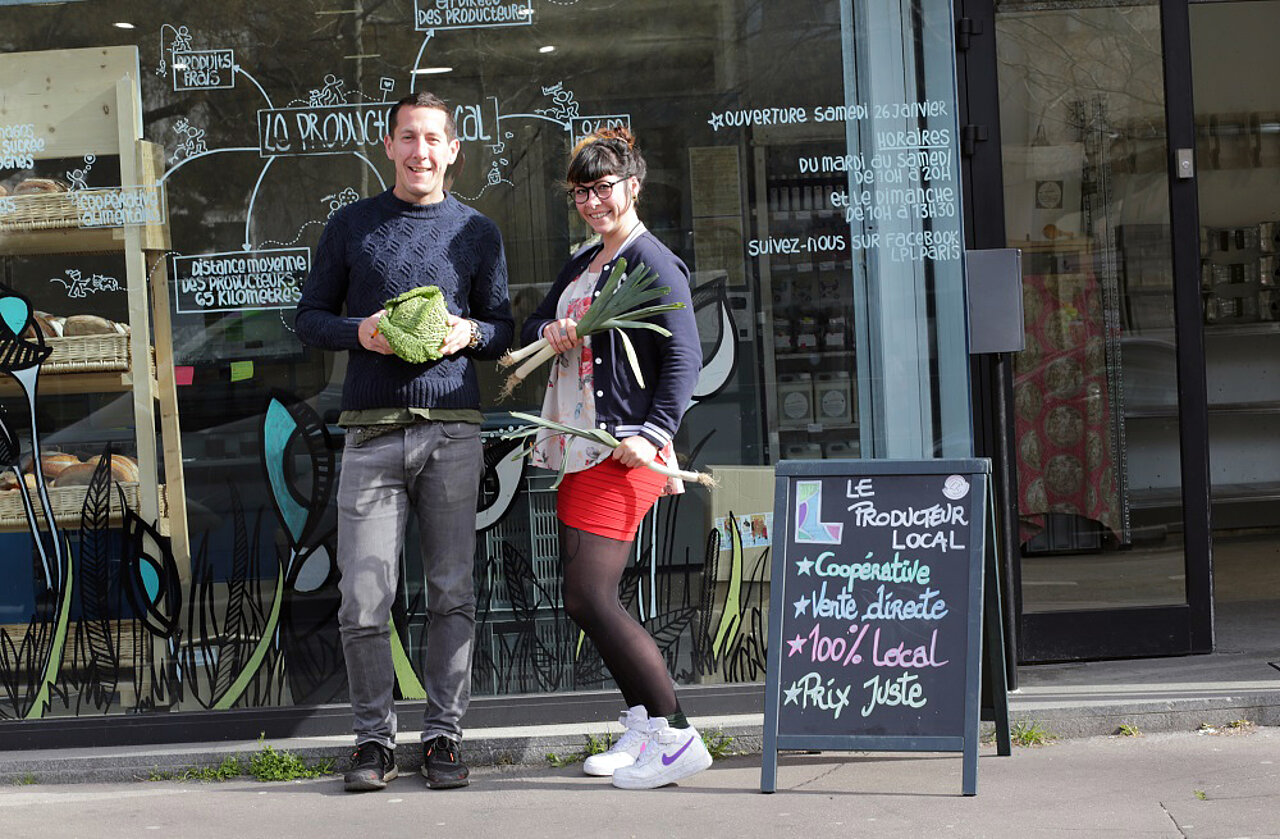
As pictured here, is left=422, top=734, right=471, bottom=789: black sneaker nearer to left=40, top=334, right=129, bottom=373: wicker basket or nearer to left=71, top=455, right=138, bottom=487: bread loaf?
left=71, top=455, right=138, bottom=487: bread loaf

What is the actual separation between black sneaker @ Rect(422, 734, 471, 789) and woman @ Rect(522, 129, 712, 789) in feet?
1.60

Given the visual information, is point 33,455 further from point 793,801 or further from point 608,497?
point 793,801

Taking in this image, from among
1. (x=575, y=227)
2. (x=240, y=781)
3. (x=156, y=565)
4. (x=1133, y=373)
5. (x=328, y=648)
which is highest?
(x=575, y=227)

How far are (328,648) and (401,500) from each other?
89 cm

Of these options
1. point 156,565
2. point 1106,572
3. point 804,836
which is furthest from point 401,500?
point 1106,572

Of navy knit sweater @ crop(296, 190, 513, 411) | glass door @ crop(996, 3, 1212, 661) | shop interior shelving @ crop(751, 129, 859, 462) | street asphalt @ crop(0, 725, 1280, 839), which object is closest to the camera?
street asphalt @ crop(0, 725, 1280, 839)

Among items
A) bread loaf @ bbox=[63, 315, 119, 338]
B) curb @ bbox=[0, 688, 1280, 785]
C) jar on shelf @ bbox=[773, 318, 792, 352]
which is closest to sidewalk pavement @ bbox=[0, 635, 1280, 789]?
curb @ bbox=[0, 688, 1280, 785]

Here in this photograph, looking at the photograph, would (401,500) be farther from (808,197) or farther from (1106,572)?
(1106,572)

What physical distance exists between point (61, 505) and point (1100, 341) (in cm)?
398

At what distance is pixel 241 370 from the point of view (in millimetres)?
4938

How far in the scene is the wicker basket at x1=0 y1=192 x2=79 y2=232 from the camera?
4895 mm

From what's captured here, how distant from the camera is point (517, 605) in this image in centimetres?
502

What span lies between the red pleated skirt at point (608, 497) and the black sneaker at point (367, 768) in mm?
920

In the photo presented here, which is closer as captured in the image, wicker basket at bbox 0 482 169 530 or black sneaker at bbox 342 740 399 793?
black sneaker at bbox 342 740 399 793
